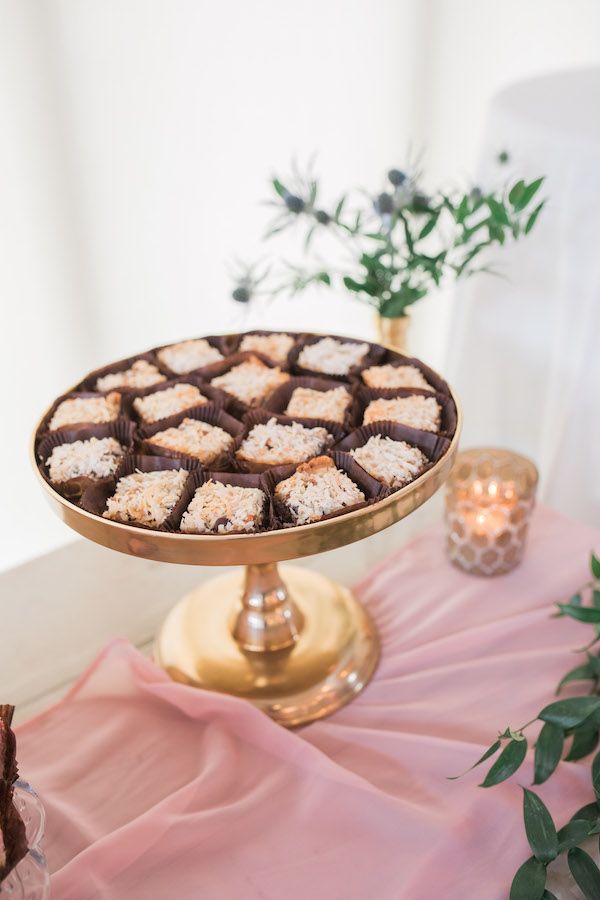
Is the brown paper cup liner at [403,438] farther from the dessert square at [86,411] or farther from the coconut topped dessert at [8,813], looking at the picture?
the coconut topped dessert at [8,813]

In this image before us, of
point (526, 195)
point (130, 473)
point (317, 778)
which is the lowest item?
point (317, 778)

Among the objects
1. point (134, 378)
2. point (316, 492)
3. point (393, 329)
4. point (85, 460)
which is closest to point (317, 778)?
point (316, 492)

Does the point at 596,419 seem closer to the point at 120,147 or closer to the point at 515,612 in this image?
the point at 515,612

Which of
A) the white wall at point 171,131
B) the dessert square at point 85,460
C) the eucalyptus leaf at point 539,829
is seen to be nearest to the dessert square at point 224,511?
the dessert square at point 85,460

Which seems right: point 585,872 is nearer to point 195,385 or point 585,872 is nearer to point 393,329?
point 195,385

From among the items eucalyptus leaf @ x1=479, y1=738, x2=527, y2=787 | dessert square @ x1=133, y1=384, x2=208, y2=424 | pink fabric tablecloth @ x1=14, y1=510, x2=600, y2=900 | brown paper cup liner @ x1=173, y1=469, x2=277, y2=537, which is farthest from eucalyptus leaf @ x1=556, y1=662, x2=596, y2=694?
dessert square @ x1=133, y1=384, x2=208, y2=424

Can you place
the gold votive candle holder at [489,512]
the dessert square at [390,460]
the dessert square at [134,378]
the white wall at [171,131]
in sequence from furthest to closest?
the white wall at [171,131] < the gold votive candle holder at [489,512] < the dessert square at [134,378] < the dessert square at [390,460]
